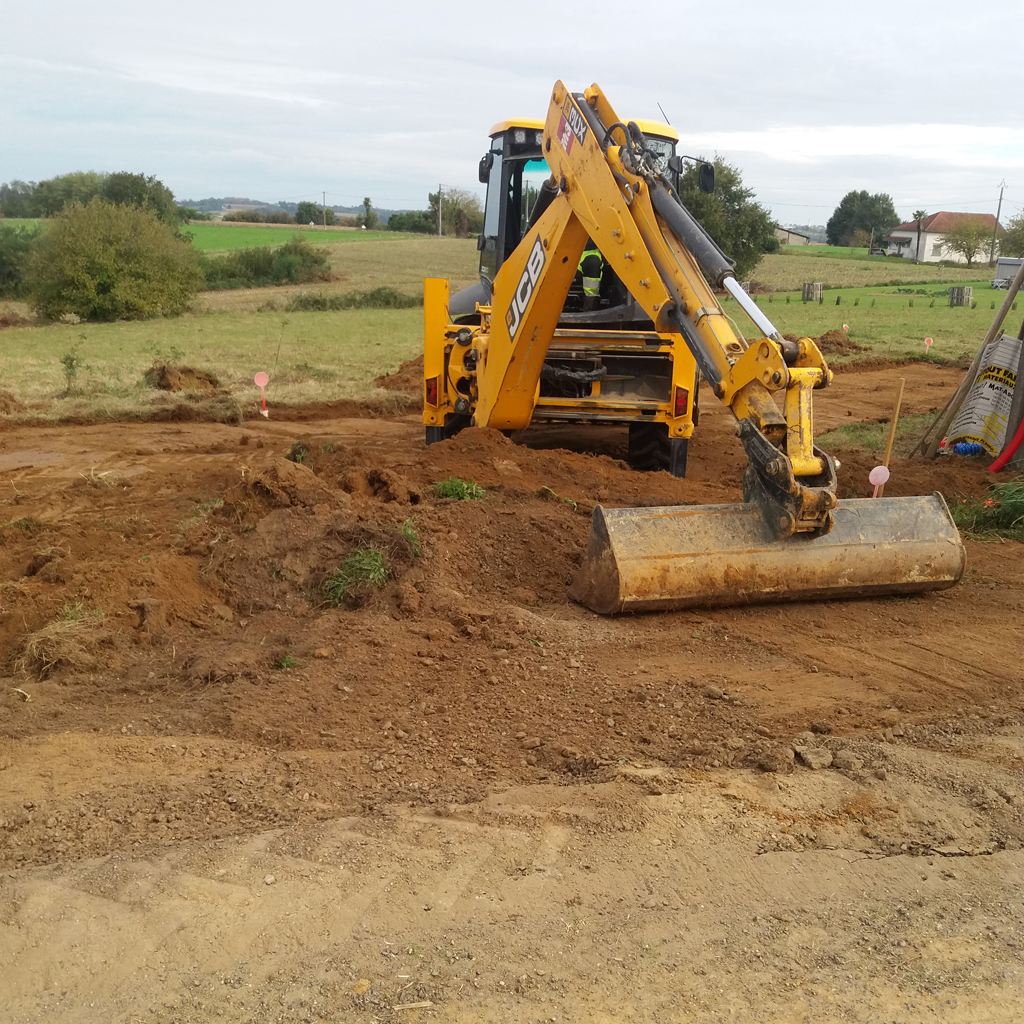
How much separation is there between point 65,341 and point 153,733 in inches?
769

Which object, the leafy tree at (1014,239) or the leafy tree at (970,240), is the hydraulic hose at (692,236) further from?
the leafy tree at (970,240)

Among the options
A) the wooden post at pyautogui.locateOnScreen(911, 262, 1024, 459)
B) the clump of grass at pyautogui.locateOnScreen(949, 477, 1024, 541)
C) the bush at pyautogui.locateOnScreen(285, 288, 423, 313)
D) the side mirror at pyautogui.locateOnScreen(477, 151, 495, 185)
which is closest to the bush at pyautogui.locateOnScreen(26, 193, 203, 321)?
the bush at pyautogui.locateOnScreen(285, 288, 423, 313)

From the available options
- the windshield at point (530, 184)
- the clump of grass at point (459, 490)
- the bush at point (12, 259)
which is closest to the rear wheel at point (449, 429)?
the windshield at point (530, 184)

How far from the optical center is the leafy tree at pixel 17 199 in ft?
244

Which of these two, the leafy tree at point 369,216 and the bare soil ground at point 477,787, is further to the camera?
the leafy tree at point 369,216

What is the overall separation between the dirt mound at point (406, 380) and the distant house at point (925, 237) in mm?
80446

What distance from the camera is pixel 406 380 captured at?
51.5 feet

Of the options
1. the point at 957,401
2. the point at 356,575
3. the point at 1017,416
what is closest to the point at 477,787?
the point at 356,575

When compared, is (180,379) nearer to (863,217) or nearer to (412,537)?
(412,537)

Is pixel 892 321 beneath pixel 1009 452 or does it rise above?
above

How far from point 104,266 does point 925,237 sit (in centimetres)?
8361

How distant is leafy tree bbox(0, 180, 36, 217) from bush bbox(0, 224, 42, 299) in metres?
43.2

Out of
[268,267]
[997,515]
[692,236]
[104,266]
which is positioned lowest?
[997,515]

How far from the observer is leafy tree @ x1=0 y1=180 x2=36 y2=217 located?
2923 inches
